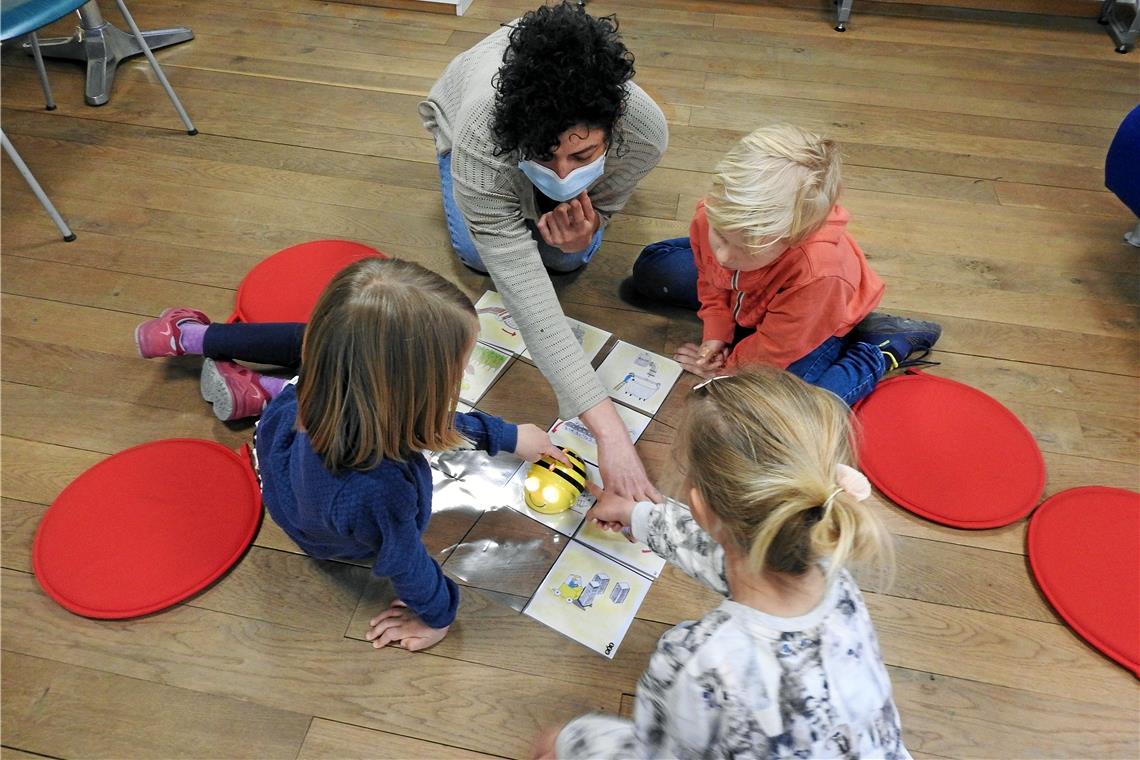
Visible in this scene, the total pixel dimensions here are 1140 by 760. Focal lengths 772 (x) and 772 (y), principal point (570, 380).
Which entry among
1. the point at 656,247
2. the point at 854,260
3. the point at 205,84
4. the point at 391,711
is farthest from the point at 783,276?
the point at 205,84

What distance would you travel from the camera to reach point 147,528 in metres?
1.37

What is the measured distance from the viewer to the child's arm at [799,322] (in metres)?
1.36

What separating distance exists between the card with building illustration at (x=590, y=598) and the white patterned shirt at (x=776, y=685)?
376 millimetres

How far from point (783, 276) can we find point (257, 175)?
144 centimetres

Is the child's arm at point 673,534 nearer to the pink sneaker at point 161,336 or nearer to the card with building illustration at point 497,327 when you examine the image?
the card with building illustration at point 497,327

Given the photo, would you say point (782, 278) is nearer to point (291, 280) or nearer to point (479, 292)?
point (479, 292)

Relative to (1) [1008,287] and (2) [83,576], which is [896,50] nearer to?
(1) [1008,287]

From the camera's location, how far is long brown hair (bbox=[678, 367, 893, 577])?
2.52ft

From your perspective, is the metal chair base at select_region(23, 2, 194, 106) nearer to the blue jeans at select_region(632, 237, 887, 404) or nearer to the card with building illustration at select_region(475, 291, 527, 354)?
the card with building illustration at select_region(475, 291, 527, 354)

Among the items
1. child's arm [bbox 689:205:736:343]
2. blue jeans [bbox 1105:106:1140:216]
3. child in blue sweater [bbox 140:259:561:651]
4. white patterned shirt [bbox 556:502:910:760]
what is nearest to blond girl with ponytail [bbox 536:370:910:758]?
white patterned shirt [bbox 556:502:910:760]

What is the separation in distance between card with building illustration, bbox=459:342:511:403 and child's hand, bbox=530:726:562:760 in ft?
2.20

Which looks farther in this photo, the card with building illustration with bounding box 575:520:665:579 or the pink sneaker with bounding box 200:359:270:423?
the pink sneaker with bounding box 200:359:270:423

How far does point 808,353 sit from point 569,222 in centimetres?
54

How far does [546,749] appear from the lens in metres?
1.12
